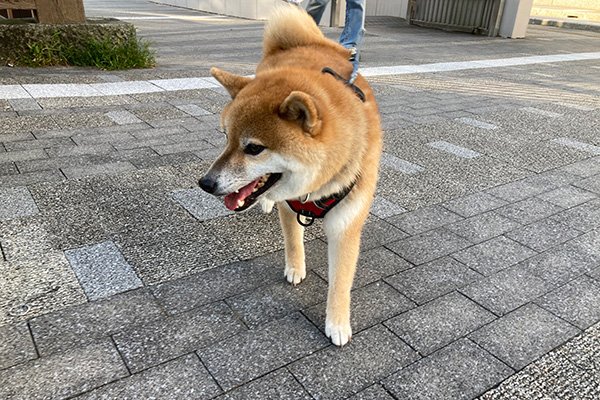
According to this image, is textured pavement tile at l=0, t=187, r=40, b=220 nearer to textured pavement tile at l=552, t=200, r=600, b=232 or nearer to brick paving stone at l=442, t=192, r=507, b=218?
brick paving stone at l=442, t=192, r=507, b=218

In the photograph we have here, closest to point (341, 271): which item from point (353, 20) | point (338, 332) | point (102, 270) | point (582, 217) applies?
point (338, 332)

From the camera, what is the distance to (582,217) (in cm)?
370

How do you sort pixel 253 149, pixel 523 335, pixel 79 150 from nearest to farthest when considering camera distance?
1. pixel 253 149
2. pixel 523 335
3. pixel 79 150

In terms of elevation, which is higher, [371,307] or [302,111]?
[302,111]

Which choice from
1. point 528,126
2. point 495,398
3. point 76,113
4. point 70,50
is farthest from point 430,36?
point 495,398

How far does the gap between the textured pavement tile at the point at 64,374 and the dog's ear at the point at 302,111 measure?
4.42ft

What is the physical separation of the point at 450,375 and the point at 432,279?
80cm

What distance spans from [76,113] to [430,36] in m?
11.5

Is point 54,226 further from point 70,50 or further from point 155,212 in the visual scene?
point 70,50

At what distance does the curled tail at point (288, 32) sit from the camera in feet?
9.83

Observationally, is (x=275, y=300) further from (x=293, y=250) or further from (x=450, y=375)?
(x=450, y=375)

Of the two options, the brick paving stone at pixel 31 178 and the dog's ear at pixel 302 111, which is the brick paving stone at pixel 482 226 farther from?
the brick paving stone at pixel 31 178

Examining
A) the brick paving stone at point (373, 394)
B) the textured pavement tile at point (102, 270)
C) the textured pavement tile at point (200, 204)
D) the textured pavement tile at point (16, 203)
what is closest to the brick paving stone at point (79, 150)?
the textured pavement tile at point (16, 203)

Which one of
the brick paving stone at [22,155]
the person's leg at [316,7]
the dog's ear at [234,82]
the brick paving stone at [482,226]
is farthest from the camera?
the person's leg at [316,7]
